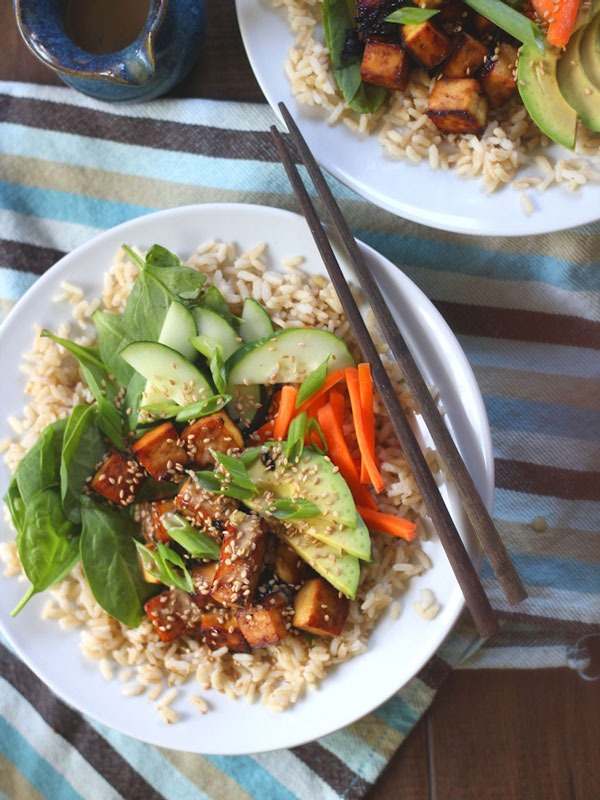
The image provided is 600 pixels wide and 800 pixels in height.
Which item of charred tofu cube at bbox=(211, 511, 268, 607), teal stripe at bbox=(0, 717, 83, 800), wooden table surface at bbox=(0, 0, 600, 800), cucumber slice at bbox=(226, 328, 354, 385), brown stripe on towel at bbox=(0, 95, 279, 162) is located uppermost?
brown stripe on towel at bbox=(0, 95, 279, 162)

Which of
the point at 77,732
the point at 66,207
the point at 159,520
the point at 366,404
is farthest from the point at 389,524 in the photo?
the point at 66,207

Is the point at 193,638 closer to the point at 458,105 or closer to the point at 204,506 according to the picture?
the point at 204,506

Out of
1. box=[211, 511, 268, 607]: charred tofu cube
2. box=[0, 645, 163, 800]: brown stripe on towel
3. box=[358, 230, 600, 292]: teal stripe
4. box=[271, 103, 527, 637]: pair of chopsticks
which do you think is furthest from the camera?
box=[0, 645, 163, 800]: brown stripe on towel

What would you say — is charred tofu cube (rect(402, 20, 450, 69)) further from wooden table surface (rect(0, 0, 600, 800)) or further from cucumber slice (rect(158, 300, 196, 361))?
cucumber slice (rect(158, 300, 196, 361))

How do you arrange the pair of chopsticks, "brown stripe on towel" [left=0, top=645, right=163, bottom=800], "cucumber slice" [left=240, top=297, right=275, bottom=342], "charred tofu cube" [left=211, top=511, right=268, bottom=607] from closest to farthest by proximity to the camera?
the pair of chopsticks < "charred tofu cube" [left=211, top=511, right=268, bottom=607] < "cucumber slice" [left=240, top=297, right=275, bottom=342] < "brown stripe on towel" [left=0, top=645, right=163, bottom=800]

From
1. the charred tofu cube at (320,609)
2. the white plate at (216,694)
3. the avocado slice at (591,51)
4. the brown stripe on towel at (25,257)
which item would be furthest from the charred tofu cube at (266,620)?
the avocado slice at (591,51)

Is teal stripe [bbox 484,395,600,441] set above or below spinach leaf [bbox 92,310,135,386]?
below

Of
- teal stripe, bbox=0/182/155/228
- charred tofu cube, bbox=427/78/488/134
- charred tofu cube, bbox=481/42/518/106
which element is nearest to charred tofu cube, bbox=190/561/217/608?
teal stripe, bbox=0/182/155/228

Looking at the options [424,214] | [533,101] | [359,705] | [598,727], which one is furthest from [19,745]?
[533,101]
